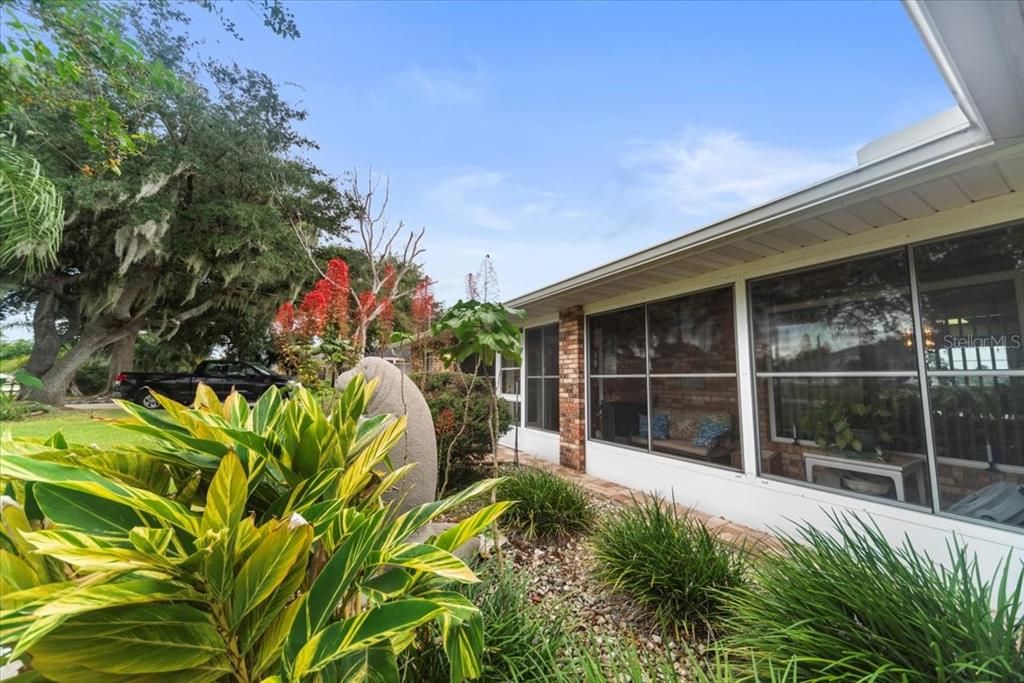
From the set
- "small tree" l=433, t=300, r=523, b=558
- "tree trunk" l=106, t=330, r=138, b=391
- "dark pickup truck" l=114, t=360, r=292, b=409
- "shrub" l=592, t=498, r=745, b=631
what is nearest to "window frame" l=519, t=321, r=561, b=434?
"small tree" l=433, t=300, r=523, b=558

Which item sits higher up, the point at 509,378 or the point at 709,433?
the point at 509,378

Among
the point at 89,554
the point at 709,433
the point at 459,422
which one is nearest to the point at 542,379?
the point at 459,422

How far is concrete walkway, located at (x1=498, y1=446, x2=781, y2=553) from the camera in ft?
10.8

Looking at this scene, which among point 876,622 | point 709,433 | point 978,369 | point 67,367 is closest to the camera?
point 876,622

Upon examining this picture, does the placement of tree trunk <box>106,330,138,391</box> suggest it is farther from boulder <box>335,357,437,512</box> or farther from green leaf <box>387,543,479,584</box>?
green leaf <box>387,543,479,584</box>

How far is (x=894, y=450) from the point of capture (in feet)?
10.4

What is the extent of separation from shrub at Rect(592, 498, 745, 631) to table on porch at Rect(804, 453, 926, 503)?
1.56 m

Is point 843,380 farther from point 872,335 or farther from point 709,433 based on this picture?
point 709,433

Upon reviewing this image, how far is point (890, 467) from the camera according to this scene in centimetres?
319

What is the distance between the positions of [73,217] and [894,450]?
45.4 ft

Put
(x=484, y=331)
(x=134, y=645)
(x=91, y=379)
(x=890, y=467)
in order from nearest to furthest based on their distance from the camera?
(x=134, y=645) → (x=484, y=331) → (x=890, y=467) → (x=91, y=379)

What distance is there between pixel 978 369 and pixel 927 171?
1.42 meters

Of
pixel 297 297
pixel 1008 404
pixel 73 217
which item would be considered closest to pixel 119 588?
pixel 1008 404

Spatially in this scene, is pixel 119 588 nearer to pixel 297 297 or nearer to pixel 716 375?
pixel 716 375
